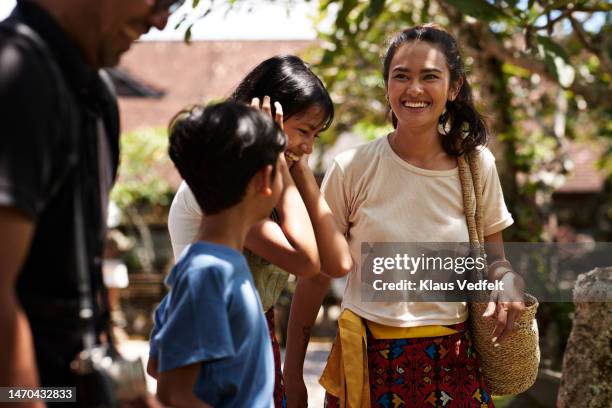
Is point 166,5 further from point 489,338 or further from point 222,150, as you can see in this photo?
point 489,338

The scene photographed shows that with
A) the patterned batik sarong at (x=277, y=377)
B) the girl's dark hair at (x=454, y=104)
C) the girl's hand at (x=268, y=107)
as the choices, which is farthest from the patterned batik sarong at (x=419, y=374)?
the girl's hand at (x=268, y=107)

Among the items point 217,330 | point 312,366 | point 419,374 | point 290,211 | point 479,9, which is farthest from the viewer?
point 312,366

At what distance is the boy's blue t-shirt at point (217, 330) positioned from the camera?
6.01 ft

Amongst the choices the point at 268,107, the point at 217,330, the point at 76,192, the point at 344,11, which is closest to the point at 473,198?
the point at 268,107

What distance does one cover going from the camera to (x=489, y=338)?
9.02 feet

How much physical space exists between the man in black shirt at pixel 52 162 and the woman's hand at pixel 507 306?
136 cm

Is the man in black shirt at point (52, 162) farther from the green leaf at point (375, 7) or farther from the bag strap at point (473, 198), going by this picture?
the green leaf at point (375, 7)

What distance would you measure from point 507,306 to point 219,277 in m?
1.12

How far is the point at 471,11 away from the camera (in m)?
4.18

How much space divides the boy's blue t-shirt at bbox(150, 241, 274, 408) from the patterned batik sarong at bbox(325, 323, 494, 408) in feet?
2.69

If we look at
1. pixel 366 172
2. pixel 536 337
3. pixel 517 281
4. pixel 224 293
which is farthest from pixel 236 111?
pixel 536 337

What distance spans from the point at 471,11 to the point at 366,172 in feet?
5.49

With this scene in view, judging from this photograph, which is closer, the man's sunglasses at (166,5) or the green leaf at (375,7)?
the man's sunglasses at (166,5)

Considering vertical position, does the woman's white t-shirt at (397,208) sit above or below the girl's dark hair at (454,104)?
below
